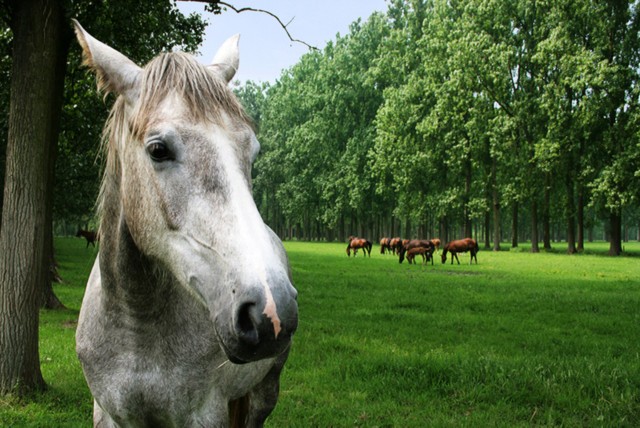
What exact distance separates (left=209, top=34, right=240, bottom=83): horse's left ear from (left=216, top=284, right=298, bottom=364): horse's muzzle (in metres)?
1.29

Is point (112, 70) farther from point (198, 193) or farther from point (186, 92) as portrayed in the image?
point (198, 193)

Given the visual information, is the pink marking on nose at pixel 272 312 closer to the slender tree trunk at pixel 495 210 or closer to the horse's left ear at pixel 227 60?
the horse's left ear at pixel 227 60

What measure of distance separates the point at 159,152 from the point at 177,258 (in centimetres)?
43

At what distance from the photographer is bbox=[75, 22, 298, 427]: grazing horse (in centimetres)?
173

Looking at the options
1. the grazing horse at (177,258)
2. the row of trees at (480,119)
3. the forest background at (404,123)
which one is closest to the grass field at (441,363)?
the forest background at (404,123)

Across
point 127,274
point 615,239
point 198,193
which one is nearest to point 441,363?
point 127,274

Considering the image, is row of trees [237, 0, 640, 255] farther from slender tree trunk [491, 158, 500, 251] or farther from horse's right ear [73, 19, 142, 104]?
horse's right ear [73, 19, 142, 104]

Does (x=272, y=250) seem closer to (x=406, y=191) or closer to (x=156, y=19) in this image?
(x=156, y=19)

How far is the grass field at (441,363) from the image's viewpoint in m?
5.52

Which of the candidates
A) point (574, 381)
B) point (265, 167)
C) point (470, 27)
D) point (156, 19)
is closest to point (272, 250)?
point (574, 381)

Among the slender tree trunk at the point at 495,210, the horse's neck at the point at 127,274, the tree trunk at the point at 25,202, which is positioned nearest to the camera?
the horse's neck at the point at 127,274

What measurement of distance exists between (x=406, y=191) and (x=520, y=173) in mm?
10419

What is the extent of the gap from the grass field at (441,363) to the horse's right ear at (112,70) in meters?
4.04

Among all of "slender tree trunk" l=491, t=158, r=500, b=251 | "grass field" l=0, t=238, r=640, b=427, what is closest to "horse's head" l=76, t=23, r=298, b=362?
"grass field" l=0, t=238, r=640, b=427
